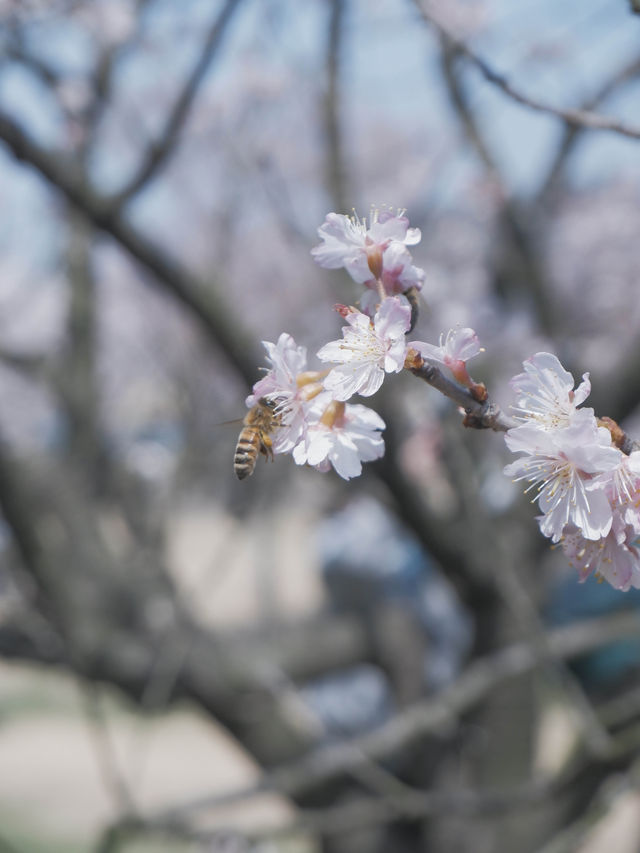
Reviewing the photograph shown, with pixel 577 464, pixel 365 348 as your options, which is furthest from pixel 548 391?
pixel 365 348

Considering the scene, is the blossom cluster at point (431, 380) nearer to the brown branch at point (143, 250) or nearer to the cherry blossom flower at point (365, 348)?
the cherry blossom flower at point (365, 348)

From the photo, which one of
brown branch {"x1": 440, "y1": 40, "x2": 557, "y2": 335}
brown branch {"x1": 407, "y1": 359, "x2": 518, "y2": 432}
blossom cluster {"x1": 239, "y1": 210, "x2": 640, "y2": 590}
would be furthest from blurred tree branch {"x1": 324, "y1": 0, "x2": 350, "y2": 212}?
brown branch {"x1": 407, "y1": 359, "x2": 518, "y2": 432}

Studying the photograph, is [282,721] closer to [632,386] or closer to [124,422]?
[632,386]

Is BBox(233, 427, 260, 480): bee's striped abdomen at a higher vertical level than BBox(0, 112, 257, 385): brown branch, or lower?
lower

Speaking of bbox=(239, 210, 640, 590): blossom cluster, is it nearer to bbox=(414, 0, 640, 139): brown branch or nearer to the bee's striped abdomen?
the bee's striped abdomen

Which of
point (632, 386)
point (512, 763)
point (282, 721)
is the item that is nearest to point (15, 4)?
point (632, 386)

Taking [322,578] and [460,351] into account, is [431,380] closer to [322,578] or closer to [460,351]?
[460,351]
